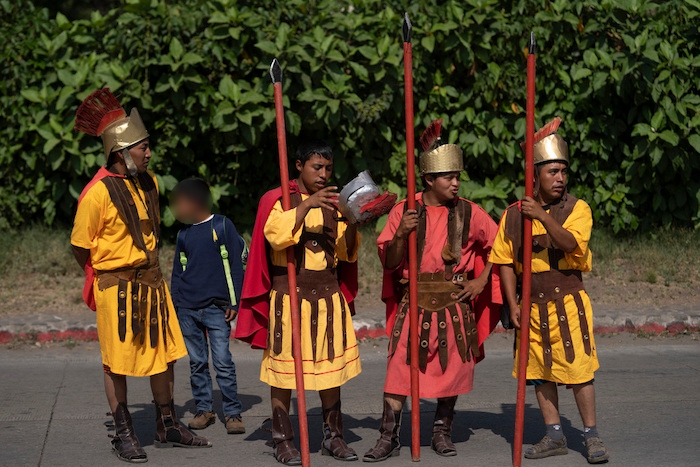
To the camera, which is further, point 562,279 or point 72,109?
point 72,109

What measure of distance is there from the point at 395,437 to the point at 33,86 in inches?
267

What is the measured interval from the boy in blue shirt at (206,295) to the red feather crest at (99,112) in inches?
39.9

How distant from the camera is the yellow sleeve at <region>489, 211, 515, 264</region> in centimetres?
617

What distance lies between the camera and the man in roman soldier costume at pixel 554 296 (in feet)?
19.9

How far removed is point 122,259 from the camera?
20.4 ft

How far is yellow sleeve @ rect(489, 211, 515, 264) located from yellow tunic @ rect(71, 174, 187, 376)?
1.98m

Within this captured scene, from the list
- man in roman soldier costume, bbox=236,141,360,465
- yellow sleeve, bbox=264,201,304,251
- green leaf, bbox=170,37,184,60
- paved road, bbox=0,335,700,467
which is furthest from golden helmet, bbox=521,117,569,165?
green leaf, bbox=170,37,184,60

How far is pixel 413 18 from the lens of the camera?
11.5m

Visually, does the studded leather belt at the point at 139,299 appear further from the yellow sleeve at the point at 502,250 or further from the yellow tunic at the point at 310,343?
the yellow sleeve at the point at 502,250

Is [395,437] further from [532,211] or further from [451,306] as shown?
[532,211]

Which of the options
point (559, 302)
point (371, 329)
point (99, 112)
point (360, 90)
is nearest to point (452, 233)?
point (559, 302)

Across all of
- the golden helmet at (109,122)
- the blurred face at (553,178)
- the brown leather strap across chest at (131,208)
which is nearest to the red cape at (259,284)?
the brown leather strap across chest at (131,208)

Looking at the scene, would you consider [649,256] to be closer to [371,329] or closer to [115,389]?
[371,329]

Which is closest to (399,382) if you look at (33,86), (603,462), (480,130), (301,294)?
(301,294)
